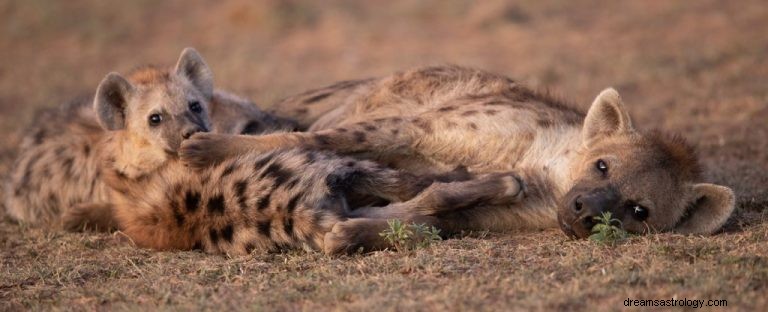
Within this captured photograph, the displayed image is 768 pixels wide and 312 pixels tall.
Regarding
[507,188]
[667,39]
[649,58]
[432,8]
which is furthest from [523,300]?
[432,8]

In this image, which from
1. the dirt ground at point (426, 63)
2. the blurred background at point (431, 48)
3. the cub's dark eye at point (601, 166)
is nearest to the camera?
the dirt ground at point (426, 63)

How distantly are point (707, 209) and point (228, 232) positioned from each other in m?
1.82

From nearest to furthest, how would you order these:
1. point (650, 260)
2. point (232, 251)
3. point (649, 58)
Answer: point (650, 260) → point (232, 251) → point (649, 58)

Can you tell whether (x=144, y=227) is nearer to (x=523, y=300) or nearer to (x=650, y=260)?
(x=523, y=300)

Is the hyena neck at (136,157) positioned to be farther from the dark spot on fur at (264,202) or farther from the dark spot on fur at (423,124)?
the dark spot on fur at (423,124)

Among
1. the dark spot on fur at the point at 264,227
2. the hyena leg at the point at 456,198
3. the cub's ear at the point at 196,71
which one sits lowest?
the dark spot on fur at the point at 264,227

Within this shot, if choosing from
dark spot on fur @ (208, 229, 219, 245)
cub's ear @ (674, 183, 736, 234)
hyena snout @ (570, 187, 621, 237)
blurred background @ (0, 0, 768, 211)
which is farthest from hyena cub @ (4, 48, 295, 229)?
cub's ear @ (674, 183, 736, 234)

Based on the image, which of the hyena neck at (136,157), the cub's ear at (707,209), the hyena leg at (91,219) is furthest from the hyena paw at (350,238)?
the hyena leg at (91,219)

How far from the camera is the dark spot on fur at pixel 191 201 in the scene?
3.43 metres

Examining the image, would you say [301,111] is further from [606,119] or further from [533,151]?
[606,119]

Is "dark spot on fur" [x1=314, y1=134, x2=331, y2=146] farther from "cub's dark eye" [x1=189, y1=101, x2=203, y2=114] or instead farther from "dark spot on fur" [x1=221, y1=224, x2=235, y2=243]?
"cub's dark eye" [x1=189, y1=101, x2=203, y2=114]

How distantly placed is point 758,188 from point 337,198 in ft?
6.62

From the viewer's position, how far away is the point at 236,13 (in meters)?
10.4

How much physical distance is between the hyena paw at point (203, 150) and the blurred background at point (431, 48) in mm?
2441
